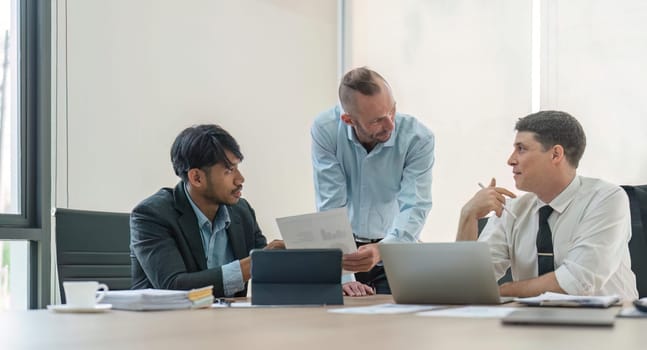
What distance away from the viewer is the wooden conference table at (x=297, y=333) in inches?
49.9

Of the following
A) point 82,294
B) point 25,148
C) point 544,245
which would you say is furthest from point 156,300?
point 25,148

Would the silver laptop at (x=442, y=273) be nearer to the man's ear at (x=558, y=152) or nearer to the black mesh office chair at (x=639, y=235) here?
the man's ear at (x=558, y=152)

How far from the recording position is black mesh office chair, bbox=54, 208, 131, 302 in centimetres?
281

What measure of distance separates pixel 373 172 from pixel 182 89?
1.61 m

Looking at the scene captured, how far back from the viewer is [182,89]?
4672mm

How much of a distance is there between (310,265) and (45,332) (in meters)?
0.85

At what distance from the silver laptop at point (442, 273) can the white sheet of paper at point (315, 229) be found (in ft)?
0.98

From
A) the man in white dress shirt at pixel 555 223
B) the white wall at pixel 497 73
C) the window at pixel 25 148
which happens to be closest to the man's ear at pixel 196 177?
the man in white dress shirt at pixel 555 223

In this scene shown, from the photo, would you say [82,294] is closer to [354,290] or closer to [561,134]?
[354,290]

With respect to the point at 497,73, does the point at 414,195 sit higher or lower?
lower

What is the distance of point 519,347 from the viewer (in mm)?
1196

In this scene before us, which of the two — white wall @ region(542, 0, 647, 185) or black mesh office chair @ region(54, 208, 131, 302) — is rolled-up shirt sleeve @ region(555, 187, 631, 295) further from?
white wall @ region(542, 0, 647, 185)

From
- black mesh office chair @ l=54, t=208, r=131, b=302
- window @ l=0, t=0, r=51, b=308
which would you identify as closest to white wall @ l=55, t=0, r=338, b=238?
window @ l=0, t=0, r=51, b=308

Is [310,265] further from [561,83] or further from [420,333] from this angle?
[561,83]
